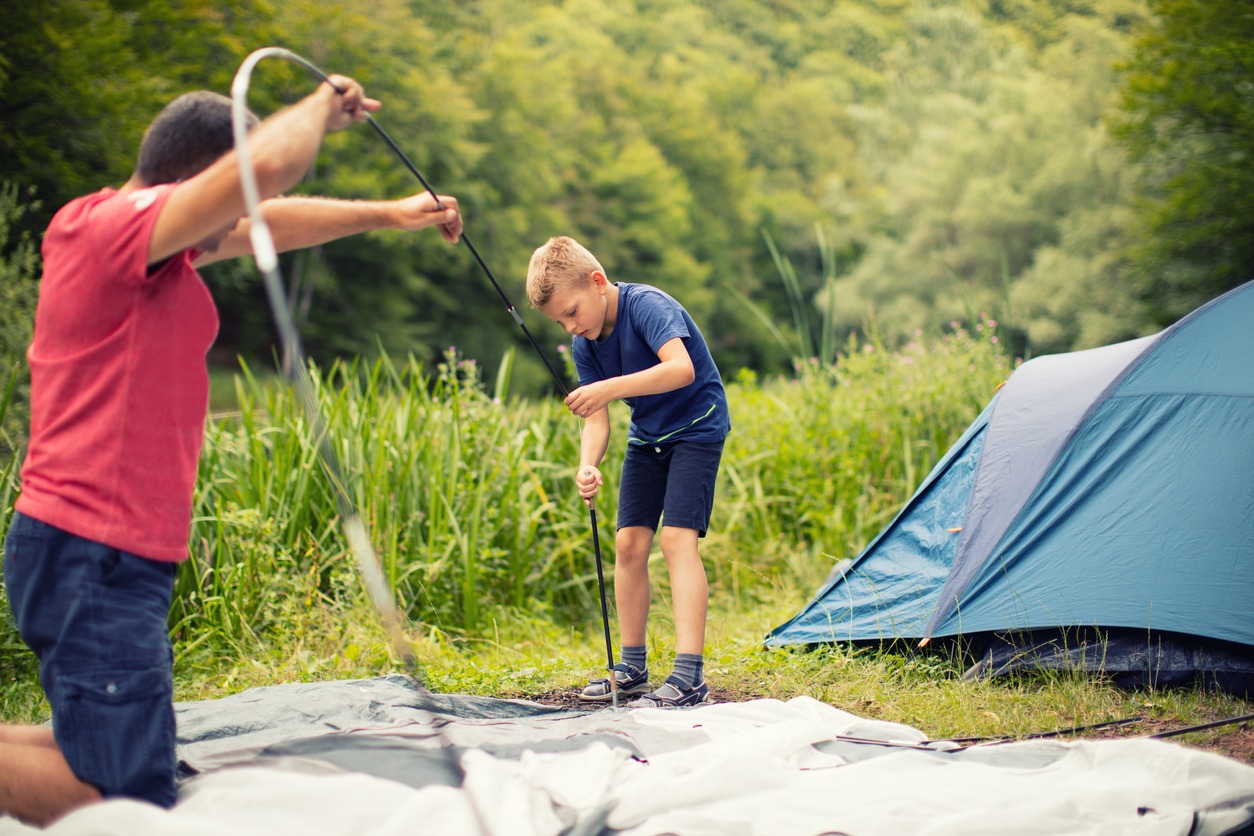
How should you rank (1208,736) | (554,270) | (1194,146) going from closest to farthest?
(1208,736), (554,270), (1194,146)

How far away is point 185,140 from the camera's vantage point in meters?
1.99

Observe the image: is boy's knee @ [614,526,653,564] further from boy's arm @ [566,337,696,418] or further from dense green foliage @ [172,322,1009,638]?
dense green foliage @ [172,322,1009,638]

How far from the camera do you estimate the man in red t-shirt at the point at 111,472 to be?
1835 millimetres

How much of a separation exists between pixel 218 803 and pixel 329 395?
3353 mm

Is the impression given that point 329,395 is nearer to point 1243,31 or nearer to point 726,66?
point 1243,31

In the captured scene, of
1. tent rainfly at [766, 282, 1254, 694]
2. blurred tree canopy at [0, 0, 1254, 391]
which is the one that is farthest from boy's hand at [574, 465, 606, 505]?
blurred tree canopy at [0, 0, 1254, 391]

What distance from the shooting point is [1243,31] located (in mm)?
16922

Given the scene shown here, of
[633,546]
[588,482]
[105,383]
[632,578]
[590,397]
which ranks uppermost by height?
[105,383]

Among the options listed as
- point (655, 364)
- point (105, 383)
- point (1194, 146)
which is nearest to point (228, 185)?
point (105, 383)

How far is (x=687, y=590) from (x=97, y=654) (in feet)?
5.84

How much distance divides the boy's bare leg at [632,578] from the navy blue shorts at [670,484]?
45 millimetres

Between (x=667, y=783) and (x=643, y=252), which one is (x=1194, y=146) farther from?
(x=667, y=783)

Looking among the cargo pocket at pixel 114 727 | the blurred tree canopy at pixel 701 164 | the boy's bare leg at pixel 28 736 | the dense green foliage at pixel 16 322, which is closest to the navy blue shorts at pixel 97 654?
the cargo pocket at pixel 114 727

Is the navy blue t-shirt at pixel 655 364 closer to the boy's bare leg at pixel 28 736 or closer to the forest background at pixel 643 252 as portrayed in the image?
the forest background at pixel 643 252
